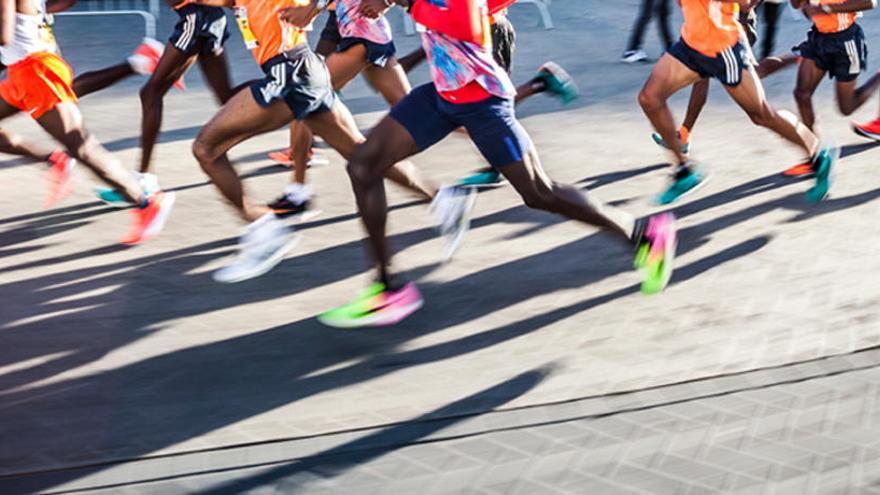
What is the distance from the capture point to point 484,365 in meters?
5.48

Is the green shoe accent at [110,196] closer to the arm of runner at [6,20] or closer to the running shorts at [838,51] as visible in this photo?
the arm of runner at [6,20]

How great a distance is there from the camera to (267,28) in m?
6.19

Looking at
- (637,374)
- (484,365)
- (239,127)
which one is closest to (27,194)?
(239,127)

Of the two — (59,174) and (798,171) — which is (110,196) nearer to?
(59,174)

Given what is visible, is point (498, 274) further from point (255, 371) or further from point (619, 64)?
point (619, 64)

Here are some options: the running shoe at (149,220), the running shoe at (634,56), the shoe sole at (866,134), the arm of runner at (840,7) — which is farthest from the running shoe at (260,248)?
the running shoe at (634,56)

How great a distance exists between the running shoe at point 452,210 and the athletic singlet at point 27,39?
7.53ft

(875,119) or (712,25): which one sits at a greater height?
(712,25)

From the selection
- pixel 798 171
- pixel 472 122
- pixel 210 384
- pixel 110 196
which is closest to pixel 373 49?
pixel 110 196

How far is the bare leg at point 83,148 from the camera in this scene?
22.4ft

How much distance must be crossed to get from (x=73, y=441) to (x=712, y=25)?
14.0 ft

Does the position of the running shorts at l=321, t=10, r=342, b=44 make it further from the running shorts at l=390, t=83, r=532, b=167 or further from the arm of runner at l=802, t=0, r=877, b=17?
the arm of runner at l=802, t=0, r=877, b=17

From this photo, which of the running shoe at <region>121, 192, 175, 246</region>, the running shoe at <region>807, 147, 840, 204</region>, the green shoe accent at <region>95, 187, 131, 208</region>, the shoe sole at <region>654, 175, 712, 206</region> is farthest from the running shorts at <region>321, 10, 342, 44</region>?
the running shoe at <region>807, 147, 840, 204</region>

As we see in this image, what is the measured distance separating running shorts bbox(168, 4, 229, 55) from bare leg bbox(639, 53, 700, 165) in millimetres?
2536
